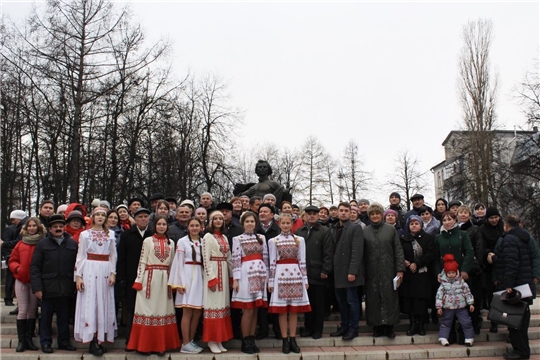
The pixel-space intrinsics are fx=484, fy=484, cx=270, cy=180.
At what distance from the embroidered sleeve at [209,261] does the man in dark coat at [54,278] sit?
1.90 meters

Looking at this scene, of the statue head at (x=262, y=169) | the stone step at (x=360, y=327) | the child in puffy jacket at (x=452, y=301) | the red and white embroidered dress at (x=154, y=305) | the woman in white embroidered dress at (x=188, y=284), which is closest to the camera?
the red and white embroidered dress at (x=154, y=305)

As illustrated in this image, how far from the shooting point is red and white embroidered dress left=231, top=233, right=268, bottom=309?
6.60 meters

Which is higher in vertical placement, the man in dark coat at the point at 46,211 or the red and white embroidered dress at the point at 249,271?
the man in dark coat at the point at 46,211

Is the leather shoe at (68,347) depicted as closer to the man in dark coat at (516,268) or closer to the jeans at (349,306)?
the jeans at (349,306)

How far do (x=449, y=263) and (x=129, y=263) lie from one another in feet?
15.3

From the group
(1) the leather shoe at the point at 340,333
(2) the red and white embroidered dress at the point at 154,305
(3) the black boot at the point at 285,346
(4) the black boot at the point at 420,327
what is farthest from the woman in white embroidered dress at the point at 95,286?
(4) the black boot at the point at 420,327

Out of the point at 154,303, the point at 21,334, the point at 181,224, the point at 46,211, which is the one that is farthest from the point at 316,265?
the point at 46,211

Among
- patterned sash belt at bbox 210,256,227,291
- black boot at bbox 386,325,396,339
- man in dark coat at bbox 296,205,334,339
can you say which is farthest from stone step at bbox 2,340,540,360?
patterned sash belt at bbox 210,256,227,291

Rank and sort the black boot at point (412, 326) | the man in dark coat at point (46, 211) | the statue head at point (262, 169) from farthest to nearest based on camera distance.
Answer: the statue head at point (262, 169) < the man in dark coat at point (46, 211) < the black boot at point (412, 326)

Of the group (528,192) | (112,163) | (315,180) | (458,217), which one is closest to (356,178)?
(315,180)

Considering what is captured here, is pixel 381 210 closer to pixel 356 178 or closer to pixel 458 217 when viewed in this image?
pixel 458 217

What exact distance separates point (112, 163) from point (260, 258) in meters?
14.6

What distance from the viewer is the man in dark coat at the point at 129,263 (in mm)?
6801

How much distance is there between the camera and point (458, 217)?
26.8 ft
